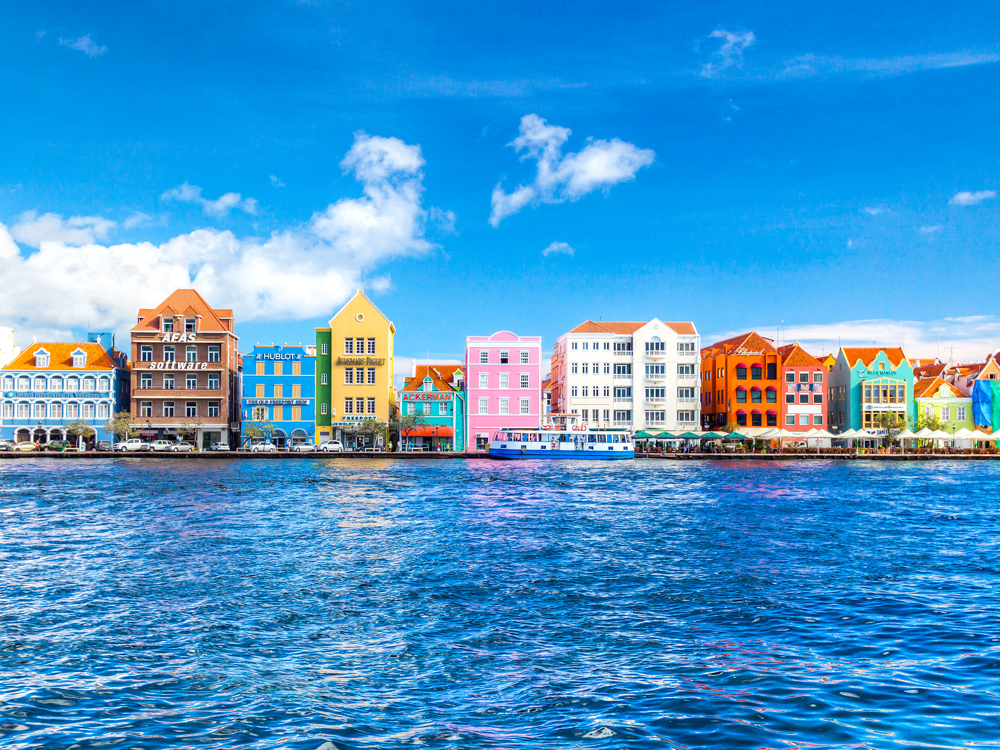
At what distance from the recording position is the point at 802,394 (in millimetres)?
96250

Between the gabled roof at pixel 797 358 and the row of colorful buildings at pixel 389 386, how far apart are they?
0.19 m

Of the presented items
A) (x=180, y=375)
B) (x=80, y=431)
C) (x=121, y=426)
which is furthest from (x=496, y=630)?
(x=80, y=431)

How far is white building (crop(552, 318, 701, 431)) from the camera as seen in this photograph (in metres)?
94.0

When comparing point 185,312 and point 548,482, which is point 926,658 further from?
point 185,312

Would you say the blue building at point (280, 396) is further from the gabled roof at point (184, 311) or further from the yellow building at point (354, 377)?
the gabled roof at point (184, 311)

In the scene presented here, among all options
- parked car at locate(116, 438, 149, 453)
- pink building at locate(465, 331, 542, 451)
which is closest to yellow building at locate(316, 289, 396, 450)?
pink building at locate(465, 331, 542, 451)

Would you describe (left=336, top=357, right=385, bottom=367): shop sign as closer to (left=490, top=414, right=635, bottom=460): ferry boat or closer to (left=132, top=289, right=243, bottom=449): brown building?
(left=132, top=289, right=243, bottom=449): brown building

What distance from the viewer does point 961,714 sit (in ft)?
34.4

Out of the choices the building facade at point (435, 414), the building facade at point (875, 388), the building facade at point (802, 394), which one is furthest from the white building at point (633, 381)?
the building facade at point (875, 388)

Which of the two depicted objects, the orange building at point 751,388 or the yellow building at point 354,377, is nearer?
the yellow building at point 354,377

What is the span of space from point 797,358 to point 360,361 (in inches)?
2049

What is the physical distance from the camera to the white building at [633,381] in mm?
94000

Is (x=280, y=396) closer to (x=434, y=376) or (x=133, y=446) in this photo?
(x=133, y=446)

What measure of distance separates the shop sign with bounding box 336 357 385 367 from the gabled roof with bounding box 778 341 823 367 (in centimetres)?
4800
